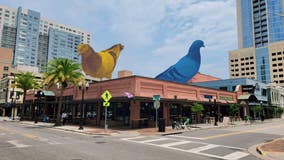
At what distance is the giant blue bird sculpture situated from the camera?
51531mm

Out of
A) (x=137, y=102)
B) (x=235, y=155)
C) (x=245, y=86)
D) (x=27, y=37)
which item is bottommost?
(x=235, y=155)

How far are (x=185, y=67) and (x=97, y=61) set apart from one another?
1987 cm

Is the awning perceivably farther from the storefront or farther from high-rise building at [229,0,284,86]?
high-rise building at [229,0,284,86]

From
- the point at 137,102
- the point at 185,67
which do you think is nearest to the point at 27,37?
the point at 185,67

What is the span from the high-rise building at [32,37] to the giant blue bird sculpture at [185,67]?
10760cm

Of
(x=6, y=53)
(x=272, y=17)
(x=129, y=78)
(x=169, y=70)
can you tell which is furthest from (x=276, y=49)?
(x=6, y=53)

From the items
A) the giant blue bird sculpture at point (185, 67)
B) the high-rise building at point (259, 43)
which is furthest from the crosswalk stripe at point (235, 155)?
the high-rise building at point (259, 43)

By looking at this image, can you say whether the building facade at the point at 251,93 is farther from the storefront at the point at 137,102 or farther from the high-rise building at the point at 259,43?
the high-rise building at the point at 259,43

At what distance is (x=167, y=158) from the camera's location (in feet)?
32.5

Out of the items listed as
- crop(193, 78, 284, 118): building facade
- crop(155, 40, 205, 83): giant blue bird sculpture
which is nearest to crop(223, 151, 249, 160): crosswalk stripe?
crop(193, 78, 284, 118): building facade

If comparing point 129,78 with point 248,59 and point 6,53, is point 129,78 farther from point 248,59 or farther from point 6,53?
point 248,59

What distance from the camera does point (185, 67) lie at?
51.9 m

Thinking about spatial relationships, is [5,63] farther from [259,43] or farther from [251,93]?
[259,43]

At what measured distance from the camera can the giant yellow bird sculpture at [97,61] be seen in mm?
49938
